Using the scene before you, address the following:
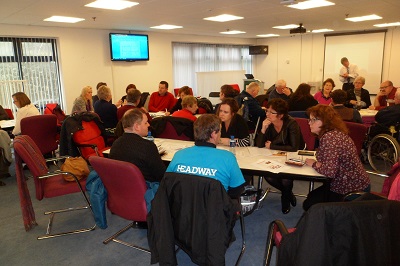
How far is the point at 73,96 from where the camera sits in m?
8.01

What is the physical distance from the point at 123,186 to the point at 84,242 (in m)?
1.05

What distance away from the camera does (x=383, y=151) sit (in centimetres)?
498

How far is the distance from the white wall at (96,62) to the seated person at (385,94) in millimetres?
5997

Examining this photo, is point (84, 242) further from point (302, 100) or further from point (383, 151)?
point (383, 151)

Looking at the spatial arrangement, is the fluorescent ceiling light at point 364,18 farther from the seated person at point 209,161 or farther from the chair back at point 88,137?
the seated person at point 209,161

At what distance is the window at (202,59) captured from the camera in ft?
34.7

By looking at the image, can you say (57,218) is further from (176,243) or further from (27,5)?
(27,5)

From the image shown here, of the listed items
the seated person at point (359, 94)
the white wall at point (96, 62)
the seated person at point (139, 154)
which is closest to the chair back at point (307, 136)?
the seated person at point (139, 154)

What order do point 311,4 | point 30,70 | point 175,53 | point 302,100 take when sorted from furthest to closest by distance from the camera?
point 175,53
point 30,70
point 311,4
point 302,100

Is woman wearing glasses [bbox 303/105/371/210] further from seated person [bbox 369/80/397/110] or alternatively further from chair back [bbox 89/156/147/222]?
seated person [bbox 369/80/397/110]

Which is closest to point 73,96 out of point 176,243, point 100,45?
point 100,45

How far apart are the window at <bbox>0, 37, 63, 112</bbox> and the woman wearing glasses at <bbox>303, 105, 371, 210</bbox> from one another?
655cm

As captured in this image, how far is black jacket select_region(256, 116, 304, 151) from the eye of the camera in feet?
11.0

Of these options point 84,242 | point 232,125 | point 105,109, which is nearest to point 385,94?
point 232,125
